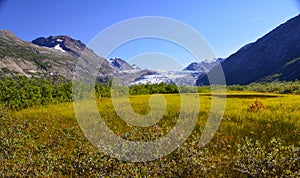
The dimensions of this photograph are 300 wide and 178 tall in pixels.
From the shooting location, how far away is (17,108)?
2411 cm

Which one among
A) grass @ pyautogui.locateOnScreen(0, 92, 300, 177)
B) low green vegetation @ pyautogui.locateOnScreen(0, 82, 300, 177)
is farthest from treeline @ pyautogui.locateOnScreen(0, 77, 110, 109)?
low green vegetation @ pyautogui.locateOnScreen(0, 82, 300, 177)

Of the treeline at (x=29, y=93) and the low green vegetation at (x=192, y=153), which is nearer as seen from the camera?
the low green vegetation at (x=192, y=153)

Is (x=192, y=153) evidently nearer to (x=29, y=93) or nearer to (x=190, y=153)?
(x=190, y=153)

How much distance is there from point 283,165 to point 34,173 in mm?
6336

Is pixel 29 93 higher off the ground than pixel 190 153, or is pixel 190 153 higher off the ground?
pixel 29 93

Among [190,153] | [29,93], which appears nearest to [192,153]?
[190,153]

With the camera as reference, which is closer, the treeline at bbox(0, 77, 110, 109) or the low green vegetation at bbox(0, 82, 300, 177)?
the low green vegetation at bbox(0, 82, 300, 177)

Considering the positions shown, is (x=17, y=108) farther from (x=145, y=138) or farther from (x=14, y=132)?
(x=145, y=138)

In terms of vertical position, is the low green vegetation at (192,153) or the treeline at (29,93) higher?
the treeline at (29,93)

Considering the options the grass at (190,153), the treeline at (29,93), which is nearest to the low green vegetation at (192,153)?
the grass at (190,153)

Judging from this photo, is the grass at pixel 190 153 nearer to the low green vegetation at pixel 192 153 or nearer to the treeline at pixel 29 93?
the low green vegetation at pixel 192 153

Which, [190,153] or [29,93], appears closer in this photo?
[190,153]

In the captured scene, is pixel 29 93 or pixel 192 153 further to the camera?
pixel 29 93

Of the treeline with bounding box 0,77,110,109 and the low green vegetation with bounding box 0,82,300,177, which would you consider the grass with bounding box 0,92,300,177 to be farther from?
the treeline with bounding box 0,77,110,109
